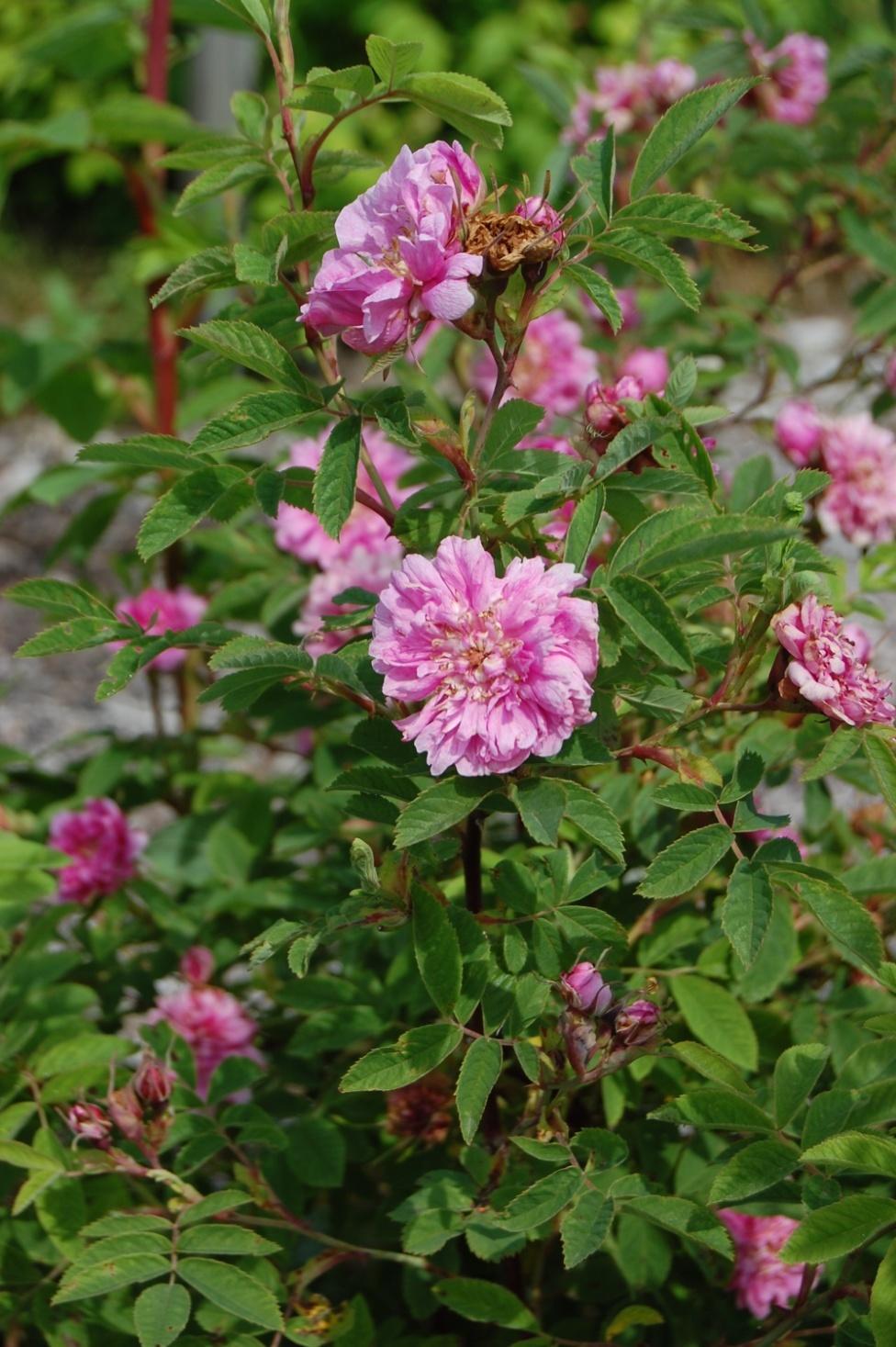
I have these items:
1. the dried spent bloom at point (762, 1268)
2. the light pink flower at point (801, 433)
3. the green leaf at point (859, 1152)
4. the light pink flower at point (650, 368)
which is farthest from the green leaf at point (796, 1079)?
the light pink flower at point (650, 368)

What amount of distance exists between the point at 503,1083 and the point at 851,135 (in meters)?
1.24

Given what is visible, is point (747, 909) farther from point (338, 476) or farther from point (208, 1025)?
point (208, 1025)

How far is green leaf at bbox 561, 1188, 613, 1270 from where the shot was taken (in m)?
0.87

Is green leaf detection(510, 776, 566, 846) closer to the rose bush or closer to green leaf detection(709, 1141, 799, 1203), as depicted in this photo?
the rose bush

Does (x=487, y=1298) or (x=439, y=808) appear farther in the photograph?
(x=487, y=1298)

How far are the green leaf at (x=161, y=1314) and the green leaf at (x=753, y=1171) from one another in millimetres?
352

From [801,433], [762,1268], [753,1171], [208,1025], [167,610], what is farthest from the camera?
[167,610]

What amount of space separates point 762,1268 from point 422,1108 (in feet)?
0.99

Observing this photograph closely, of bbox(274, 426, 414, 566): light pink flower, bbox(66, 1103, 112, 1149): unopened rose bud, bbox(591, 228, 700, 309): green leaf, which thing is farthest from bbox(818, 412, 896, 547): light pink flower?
bbox(66, 1103, 112, 1149): unopened rose bud

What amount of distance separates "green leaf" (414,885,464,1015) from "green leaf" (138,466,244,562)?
0.29m

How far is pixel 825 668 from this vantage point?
89cm

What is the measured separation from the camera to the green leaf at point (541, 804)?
85 cm

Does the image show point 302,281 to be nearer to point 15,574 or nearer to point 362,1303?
point 362,1303

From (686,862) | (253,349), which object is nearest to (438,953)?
(686,862)
